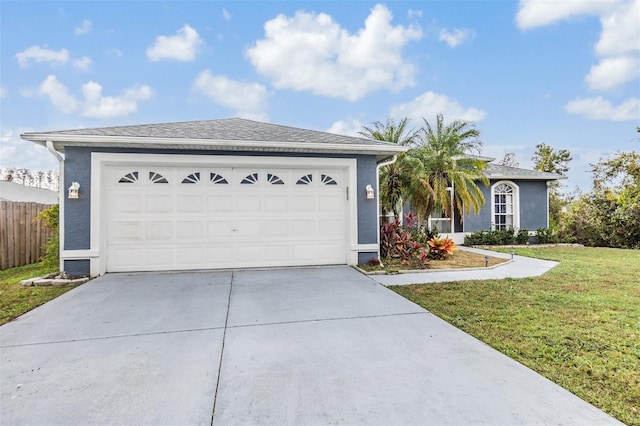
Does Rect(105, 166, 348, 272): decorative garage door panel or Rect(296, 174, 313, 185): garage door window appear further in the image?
Rect(296, 174, 313, 185): garage door window

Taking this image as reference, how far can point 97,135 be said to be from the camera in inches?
248

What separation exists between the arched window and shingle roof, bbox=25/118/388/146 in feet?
29.0

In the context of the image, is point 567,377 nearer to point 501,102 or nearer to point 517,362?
point 517,362

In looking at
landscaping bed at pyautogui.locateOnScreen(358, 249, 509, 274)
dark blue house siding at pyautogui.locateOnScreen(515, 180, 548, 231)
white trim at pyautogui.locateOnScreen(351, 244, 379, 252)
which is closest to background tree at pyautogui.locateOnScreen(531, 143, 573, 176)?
dark blue house siding at pyautogui.locateOnScreen(515, 180, 548, 231)

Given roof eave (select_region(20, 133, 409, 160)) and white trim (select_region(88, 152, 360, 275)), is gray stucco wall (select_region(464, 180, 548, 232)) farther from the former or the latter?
white trim (select_region(88, 152, 360, 275))

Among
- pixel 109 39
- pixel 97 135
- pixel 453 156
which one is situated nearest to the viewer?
pixel 97 135

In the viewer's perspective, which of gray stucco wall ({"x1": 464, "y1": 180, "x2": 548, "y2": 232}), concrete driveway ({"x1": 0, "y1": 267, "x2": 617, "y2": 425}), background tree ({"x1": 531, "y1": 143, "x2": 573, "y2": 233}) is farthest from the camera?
background tree ({"x1": 531, "y1": 143, "x2": 573, "y2": 233})

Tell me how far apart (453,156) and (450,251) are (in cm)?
387

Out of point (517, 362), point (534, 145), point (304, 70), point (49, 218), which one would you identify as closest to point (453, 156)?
point (304, 70)

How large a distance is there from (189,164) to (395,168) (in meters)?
5.99

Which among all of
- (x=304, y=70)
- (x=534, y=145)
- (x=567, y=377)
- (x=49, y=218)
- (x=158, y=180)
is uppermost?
(x=304, y=70)

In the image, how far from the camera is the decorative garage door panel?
271 inches

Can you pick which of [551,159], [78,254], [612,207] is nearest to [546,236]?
[612,207]

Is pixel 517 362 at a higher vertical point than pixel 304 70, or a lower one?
lower
